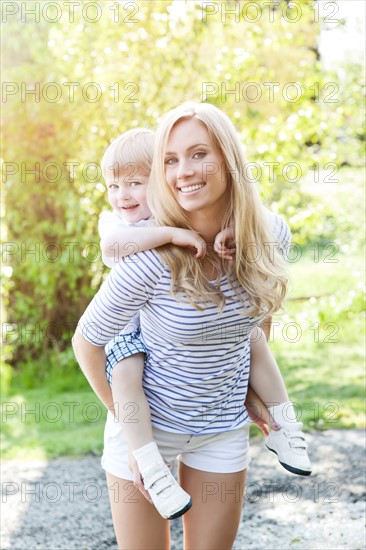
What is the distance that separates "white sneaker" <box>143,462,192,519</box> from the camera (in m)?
1.82

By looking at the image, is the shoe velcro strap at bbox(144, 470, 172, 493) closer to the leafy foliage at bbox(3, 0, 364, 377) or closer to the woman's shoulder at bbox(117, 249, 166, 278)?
the woman's shoulder at bbox(117, 249, 166, 278)

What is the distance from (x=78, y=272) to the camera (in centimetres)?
670

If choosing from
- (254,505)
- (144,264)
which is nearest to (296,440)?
(144,264)

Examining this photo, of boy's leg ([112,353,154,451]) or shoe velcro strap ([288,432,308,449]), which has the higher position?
boy's leg ([112,353,154,451])

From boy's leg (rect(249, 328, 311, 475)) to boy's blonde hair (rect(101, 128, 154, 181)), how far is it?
22.7 inches

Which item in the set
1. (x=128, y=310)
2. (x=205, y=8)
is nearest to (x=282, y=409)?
(x=128, y=310)

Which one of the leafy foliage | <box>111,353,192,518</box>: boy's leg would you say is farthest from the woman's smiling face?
the leafy foliage

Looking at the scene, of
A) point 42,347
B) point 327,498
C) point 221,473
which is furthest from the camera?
point 42,347

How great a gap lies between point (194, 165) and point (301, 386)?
4673 millimetres

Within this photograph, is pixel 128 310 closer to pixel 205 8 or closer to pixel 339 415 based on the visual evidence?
pixel 339 415

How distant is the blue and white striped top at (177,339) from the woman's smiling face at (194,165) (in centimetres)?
17

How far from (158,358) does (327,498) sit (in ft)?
7.19

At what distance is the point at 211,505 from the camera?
2.02 meters

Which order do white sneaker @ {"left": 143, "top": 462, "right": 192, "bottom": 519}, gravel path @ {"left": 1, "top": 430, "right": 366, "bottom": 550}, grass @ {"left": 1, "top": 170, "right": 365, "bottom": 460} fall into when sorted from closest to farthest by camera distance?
white sneaker @ {"left": 143, "top": 462, "right": 192, "bottom": 519}
gravel path @ {"left": 1, "top": 430, "right": 366, "bottom": 550}
grass @ {"left": 1, "top": 170, "right": 365, "bottom": 460}
